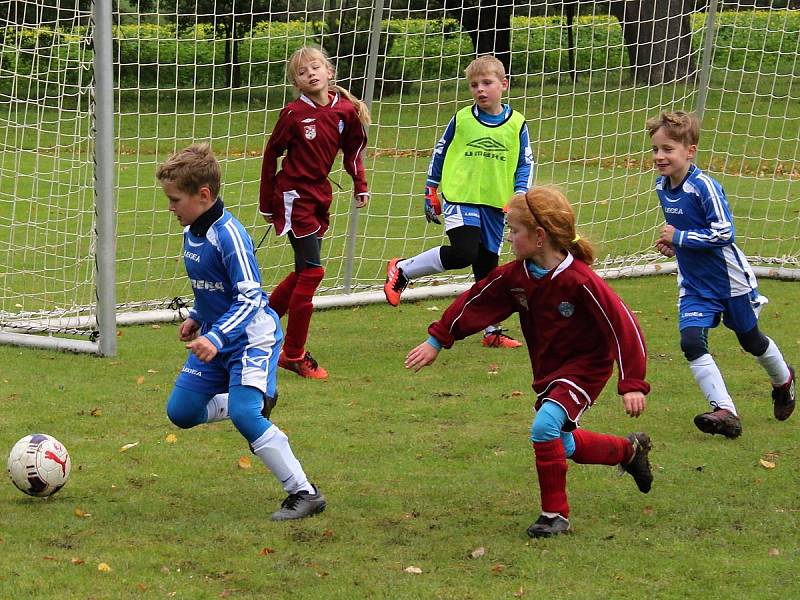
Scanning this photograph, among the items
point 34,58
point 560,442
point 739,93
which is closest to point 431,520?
point 560,442

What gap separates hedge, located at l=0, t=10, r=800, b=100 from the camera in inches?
338

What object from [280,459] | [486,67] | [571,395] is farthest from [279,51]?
[571,395]

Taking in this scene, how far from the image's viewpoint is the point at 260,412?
16.5ft

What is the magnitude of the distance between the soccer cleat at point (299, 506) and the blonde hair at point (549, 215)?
139 centimetres

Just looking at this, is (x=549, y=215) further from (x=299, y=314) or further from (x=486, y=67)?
(x=486, y=67)

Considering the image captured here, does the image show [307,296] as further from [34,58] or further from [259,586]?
[259,586]

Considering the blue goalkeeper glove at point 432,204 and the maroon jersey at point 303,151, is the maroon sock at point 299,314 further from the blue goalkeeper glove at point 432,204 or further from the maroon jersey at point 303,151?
the blue goalkeeper glove at point 432,204

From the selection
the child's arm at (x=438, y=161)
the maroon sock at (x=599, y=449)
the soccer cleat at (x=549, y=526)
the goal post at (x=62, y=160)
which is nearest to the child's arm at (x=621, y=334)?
the maroon sock at (x=599, y=449)

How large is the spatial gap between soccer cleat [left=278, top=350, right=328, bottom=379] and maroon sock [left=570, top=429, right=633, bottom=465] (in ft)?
9.11

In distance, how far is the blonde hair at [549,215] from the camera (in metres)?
4.74

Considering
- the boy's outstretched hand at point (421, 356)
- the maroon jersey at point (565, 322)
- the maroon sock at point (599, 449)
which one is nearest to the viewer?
the maroon jersey at point (565, 322)

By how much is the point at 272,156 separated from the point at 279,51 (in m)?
3.85

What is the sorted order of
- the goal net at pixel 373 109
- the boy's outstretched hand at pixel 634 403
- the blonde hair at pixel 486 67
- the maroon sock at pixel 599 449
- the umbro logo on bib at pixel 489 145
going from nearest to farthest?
the boy's outstretched hand at pixel 634 403
the maroon sock at pixel 599 449
the blonde hair at pixel 486 67
the umbro logo on bib at pixel 489 145
the goal net at pixel 373 109

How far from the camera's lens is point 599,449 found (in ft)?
16.8
